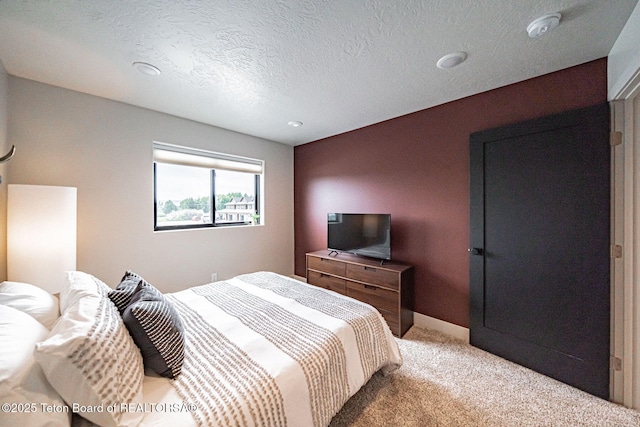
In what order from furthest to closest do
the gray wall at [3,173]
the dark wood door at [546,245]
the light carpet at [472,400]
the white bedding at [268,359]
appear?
the gray wall at [3,173], the dark wood door at [546,245], the light carpet at [472,400], the white bedding at [268,359]

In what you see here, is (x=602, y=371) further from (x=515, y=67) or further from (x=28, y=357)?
(x=28, y=357)

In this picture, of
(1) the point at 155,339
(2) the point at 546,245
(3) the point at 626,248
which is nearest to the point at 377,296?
(2) the point at 546,245

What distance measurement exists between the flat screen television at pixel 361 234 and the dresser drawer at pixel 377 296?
0.39m

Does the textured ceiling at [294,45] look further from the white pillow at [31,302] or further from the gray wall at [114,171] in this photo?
the white pillow at [31,302]

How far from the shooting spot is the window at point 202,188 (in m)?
2.94

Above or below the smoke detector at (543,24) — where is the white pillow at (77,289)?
below

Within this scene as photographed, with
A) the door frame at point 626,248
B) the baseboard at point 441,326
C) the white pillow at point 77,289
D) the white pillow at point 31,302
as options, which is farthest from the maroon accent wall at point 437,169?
the white pillow at point 31,302

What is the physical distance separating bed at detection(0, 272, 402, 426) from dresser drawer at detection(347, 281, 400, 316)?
30.8 inches

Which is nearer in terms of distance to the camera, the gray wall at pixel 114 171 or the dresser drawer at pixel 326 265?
the gray wall at pixel 114 171

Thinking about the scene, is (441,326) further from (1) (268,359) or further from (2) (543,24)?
(2) (543,24)

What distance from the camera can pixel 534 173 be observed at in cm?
191

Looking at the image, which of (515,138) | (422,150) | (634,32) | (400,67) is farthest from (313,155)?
(634,32)

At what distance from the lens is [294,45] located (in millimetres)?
1613

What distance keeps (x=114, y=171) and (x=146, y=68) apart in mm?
1266
